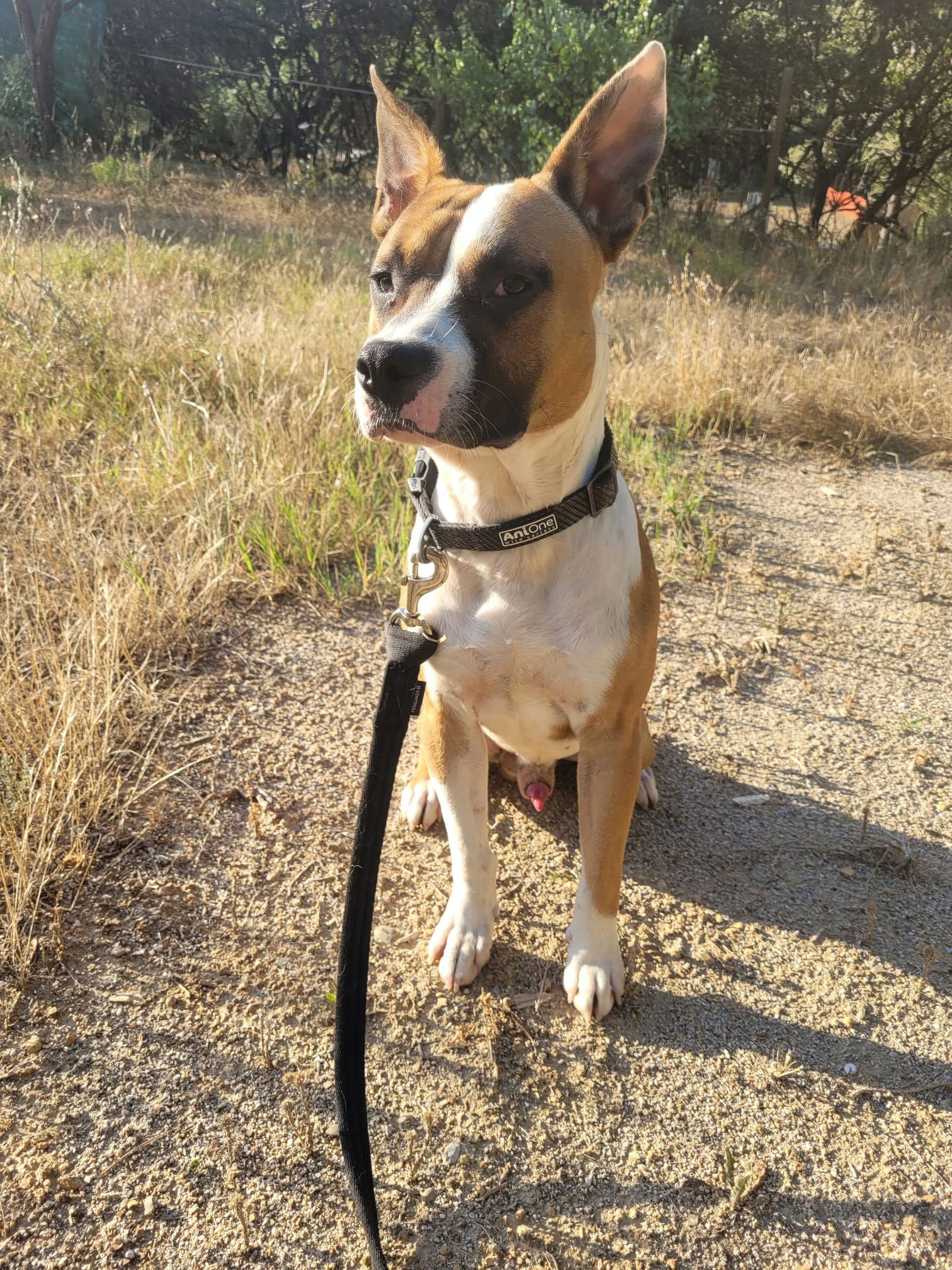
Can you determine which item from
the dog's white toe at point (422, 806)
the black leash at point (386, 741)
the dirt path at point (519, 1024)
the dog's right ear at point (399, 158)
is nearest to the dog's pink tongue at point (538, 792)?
the dirt path at point (519, 1024)

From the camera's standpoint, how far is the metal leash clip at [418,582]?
173 centimetres

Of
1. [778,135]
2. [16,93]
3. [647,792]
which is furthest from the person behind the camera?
[16,93]

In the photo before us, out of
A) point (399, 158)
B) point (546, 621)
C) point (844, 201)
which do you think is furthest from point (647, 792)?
point (844, 201)

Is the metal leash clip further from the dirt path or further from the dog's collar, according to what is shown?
the dirt path

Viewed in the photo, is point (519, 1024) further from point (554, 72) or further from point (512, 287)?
point (554, 72)

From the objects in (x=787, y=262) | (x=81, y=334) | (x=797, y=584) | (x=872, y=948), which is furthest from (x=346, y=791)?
(x=787, y=262)

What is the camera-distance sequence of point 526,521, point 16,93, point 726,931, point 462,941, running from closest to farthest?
point 526,521 → point 462,941 → point 726,931 → point 16,93

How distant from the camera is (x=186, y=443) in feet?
12.1

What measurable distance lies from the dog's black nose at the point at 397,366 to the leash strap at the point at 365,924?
48 cm

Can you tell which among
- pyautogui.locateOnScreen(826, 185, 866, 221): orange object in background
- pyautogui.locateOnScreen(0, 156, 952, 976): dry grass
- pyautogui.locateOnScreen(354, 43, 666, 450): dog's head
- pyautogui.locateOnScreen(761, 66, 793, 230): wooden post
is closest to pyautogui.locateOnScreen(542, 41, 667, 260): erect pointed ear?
pyautogui.locateOnScreen(354, 43, 666, 450): dog's head

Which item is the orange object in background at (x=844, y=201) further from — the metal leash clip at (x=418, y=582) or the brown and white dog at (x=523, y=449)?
the metal leash clip at (x=418, y=582)

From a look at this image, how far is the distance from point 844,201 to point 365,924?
41.2 ft

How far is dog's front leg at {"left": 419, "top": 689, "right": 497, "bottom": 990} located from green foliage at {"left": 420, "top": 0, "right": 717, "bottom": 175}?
352 inches

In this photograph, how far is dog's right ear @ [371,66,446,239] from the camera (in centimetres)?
196
